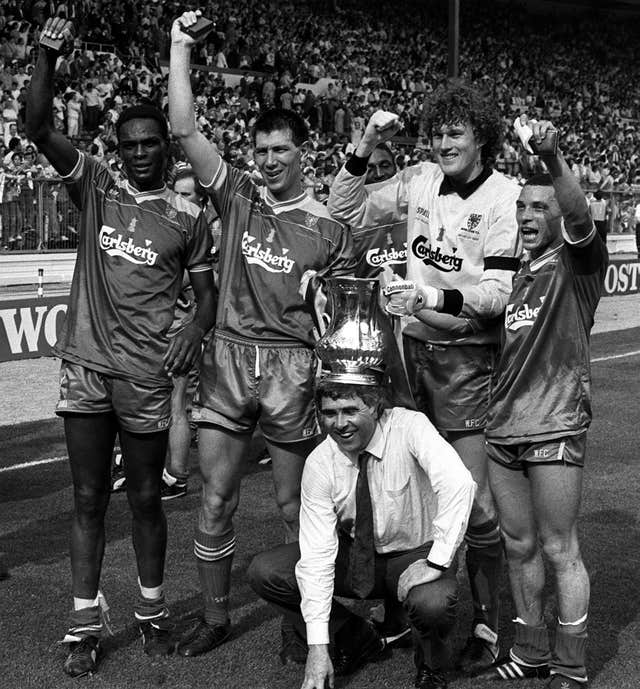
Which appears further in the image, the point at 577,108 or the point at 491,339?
the point at 577,108

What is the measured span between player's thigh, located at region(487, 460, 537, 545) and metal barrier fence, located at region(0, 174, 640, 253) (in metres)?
11.9

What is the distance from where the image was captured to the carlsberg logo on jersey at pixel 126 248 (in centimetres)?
425

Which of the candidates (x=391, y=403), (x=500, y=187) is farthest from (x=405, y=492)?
(x=500, y=187)

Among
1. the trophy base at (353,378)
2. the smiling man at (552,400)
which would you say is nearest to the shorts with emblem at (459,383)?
the smiling man at (552,400)

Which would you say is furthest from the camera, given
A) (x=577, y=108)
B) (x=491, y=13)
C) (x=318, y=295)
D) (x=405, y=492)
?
(x=491, y=13)

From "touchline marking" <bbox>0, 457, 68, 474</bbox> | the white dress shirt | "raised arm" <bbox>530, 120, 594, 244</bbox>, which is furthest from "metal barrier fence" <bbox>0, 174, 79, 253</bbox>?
"raised arm" <bbox>530, 120, 594, 244</bbox>

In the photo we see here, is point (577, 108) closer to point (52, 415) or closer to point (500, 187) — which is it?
point (52, 415)

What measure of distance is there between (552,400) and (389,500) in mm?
699

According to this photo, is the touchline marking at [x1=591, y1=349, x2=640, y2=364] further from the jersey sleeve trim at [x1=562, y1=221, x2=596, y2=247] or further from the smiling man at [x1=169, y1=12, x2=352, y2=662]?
the jersey sleeve trim at [x1=562, y1=221, x2=596, y2=247]

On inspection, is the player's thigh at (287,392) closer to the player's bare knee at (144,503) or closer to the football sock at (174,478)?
the player's bare knee at (144,503)

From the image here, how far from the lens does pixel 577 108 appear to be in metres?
36.5

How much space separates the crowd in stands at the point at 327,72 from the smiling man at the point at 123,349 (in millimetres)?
6250

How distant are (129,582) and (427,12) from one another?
34.4 metres

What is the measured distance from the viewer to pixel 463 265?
437cm
